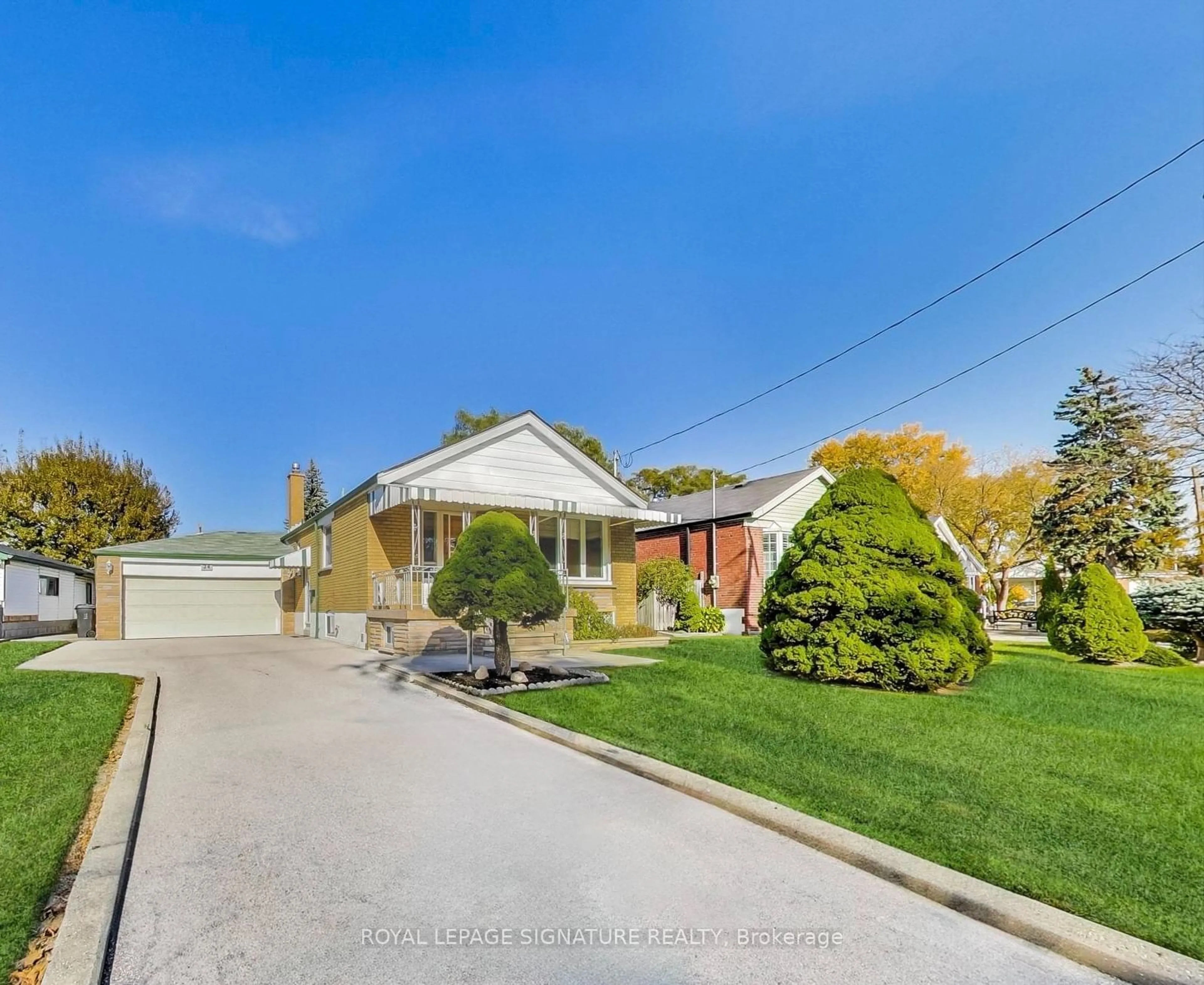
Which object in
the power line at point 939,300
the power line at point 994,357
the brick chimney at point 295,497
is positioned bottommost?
the brick chimney at point 295,497

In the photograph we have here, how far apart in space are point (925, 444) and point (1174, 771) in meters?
35.8

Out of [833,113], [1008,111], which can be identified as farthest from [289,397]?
[1008,111]

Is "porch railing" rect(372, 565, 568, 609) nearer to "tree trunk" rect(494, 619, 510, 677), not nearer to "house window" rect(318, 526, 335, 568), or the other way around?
"tree trunk" rect(494, 619, 510, 677)

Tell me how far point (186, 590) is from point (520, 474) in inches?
565

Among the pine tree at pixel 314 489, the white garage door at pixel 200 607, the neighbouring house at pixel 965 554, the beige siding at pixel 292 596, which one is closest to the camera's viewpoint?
the white garage door at pixel 200 607

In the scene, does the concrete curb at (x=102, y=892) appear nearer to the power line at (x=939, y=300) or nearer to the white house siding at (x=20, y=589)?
the power line at (x=939, y=300)

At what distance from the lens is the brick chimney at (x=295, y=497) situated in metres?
28.0

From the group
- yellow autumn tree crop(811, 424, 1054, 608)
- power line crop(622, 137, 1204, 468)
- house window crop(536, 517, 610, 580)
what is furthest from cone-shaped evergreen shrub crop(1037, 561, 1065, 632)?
yellow autumn tree crop(811, 424, 1054, 608)

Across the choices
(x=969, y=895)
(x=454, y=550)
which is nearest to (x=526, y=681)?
(x=454, y=550)

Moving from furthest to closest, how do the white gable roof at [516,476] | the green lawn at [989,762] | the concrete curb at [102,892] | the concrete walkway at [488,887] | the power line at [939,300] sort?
the white gable roof at [516,476]
the power line at [939,300]
the green lawn at [989,762]
the concrete walkway at [488,887]
the concrete curb at [102,892]

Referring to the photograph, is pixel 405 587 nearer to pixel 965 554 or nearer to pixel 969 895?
pixel 969 895

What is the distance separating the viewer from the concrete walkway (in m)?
2.68

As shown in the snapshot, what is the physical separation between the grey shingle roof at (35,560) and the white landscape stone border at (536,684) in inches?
753

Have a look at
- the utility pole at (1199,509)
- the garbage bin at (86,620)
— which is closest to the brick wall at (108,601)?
the garbage bin at (86,620)
